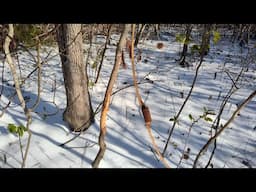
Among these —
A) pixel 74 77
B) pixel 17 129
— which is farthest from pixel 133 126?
pixel 17 129

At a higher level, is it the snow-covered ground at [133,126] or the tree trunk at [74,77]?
the tree trunk at [74,77]

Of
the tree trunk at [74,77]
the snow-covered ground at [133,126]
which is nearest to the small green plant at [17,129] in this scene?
the snow-covered ground at [133,126]

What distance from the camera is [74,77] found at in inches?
82.7

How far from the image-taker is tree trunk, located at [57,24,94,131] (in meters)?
1.96

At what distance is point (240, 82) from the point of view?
402 cm

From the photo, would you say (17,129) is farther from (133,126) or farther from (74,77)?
(133,126)

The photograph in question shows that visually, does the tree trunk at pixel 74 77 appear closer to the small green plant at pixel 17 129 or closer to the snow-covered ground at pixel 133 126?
the snow-covered ground at pixel 133 126

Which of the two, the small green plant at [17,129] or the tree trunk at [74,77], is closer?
the small green plant at [17,129]

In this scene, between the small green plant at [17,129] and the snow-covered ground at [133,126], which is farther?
the snow-covered ground at [133,126]

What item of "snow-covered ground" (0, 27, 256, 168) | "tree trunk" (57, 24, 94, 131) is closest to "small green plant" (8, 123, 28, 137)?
Result: "snow-covered ground" (0, 27, 256, 168)

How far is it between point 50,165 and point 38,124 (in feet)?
2.15

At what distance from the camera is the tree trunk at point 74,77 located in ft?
6.42

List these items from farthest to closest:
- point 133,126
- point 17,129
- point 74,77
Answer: point 133,126
point 74,77
point 17,129
